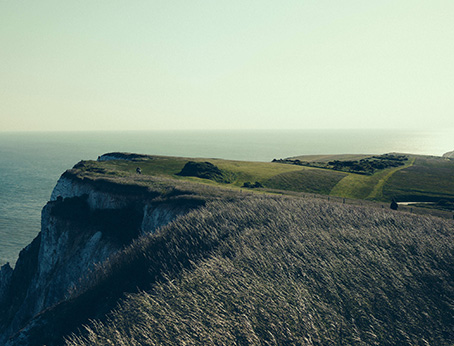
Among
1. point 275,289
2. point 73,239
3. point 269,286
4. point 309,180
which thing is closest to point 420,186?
point 309,180

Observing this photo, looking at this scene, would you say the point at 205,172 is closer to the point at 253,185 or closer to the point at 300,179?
the point at 253,185

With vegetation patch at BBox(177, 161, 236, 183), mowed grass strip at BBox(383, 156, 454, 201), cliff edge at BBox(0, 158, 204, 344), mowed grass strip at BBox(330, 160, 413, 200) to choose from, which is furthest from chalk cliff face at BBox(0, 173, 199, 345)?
mowed grass strip at BBox(383, 156, 454, 201)

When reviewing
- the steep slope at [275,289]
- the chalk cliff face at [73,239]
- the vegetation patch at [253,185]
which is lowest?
the chalk cliff face at [73,239]

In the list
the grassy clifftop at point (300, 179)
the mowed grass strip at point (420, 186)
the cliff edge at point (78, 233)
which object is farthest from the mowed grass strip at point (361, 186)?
the cliff edge at point (78, 233)

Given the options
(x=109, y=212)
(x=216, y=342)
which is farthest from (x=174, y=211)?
(x=216, y=342)

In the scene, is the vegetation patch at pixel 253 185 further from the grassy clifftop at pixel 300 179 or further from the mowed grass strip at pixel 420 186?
the mowed grass strip at pixel 420 186
